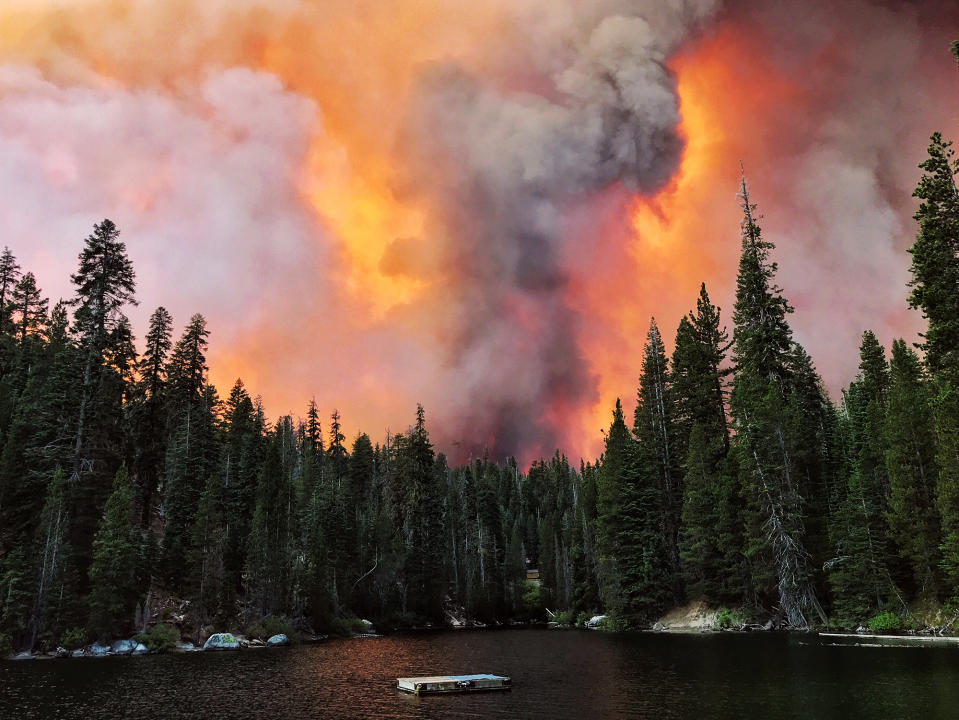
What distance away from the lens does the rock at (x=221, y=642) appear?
→ 6766 centimetres

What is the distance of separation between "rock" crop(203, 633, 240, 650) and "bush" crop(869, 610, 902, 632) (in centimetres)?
6183

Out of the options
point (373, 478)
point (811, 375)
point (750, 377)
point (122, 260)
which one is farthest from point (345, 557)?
point (811, 375)

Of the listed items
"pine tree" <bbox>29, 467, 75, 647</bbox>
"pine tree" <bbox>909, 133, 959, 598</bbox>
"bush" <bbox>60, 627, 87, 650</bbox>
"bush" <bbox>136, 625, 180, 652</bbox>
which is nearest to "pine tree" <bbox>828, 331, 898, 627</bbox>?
"pine tree" <bbox>909, 133, 959, 598</bbox>

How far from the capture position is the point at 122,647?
60781mm

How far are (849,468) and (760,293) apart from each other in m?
23.0

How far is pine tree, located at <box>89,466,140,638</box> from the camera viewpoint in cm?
5975

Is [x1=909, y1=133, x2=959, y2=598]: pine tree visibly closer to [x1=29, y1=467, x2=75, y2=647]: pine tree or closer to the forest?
the forest

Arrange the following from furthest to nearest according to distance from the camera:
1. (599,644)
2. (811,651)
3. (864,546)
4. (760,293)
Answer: (760,293) < (599,644) < (864,546) < (811,651)

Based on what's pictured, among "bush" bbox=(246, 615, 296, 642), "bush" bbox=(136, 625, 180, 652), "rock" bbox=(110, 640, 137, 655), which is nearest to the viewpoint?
"rock" bbox=(110, 640, 137, 655)

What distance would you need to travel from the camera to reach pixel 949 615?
164ft

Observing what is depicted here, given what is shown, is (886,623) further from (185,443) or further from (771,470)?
(185,443)

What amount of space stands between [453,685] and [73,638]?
43.0 meters

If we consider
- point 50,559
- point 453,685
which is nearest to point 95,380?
point 50,559

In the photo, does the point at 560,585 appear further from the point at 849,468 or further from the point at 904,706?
the point at 904,706
